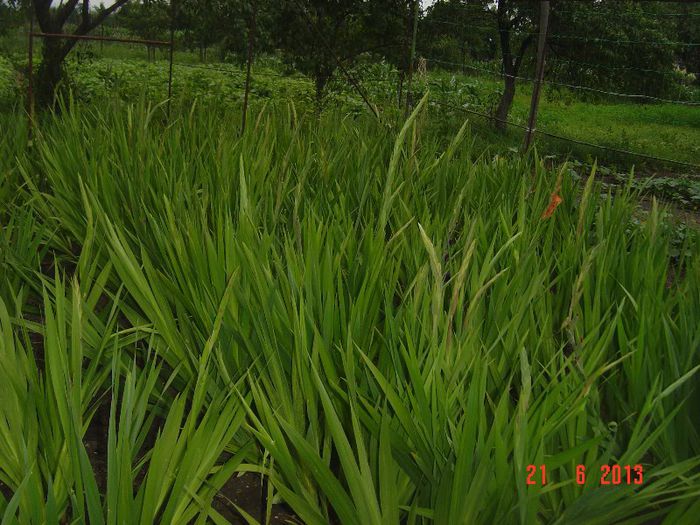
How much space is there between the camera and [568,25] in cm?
822

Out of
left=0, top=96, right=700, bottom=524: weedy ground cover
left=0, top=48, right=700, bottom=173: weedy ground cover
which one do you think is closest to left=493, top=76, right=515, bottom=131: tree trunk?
left=0, top=48, right=700, bottom=173: weedy ground cover

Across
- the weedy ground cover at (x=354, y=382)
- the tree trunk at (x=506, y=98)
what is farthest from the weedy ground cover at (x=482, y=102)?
the weedy ground cover at (x=354, y=382)

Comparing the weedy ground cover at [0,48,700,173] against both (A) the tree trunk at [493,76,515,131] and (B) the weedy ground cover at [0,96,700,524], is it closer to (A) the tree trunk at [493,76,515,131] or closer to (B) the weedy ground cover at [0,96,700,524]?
(A) the tree trunk at [493,76,515,131]

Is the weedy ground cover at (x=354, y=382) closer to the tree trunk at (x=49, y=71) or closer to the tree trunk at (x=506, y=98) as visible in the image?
the tree trunk at (x=49, y=71)

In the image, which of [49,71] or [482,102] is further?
[482,102]

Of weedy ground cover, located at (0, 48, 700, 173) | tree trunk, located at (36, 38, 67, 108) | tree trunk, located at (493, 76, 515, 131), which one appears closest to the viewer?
tree trunk, located at (36, 38, 67, 108)

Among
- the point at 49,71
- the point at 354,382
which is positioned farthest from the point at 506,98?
the point at 354,382

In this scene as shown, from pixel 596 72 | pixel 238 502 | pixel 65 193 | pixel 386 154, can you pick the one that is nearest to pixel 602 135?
pixel 596 72

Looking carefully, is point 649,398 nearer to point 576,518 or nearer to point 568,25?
point 576,518

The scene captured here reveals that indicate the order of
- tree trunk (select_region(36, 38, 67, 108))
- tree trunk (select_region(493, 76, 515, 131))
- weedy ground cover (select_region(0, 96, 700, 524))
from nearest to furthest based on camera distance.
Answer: weedy ground cover (select_region(0, 96, 700, 524)) < tree trunk (select_region(36, 38, 67, 108)) < tree trunk (select_region(493, 76, 515, 131))

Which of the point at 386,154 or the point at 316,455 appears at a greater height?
the point at 386,154

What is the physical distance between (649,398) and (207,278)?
2.70ft

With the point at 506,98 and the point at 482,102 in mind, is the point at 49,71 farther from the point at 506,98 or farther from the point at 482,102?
the point at 482,102

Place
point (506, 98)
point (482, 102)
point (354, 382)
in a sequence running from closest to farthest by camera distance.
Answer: point (354, 382) < point (506, 98) < point (482, 102)
